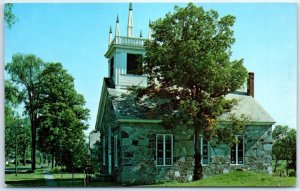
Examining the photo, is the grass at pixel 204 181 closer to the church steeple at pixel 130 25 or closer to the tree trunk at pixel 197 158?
the tree trunk at pixel 197 158

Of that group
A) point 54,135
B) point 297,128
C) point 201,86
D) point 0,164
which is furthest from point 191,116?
point 0,164

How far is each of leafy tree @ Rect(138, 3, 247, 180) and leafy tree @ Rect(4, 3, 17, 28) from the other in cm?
382

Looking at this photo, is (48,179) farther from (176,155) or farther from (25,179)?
(176,155)

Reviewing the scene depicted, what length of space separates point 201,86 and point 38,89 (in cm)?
466

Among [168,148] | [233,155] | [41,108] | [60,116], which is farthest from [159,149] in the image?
[41,108]

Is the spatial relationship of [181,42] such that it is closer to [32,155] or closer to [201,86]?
[201,86]

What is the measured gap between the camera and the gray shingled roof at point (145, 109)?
15250mm

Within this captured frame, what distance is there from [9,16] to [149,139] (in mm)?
5486

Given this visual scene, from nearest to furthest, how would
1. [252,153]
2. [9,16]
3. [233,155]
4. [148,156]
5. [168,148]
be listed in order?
[9,16] → [148,156] → [168,148] → [233,155] → [252,153]

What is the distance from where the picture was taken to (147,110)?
1530 cm

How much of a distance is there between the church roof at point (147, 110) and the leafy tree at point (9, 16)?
4.06 m

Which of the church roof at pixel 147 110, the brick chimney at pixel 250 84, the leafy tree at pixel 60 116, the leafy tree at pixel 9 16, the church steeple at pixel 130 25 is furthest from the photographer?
the church roof at pixel 147 110

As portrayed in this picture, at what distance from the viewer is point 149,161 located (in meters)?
15.2

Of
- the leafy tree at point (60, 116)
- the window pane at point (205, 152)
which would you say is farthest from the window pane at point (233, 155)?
the leafy tree at point (60, 116)
